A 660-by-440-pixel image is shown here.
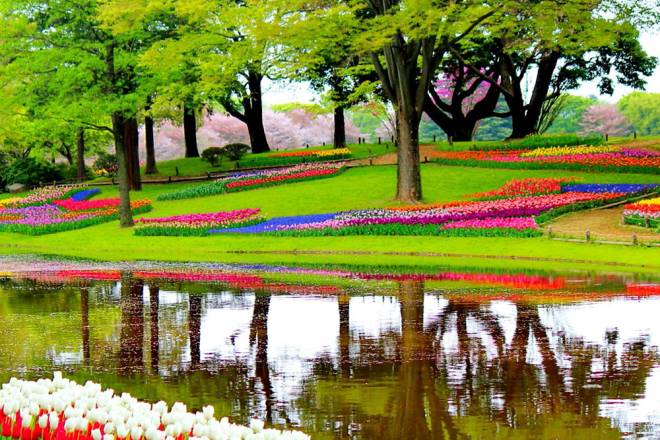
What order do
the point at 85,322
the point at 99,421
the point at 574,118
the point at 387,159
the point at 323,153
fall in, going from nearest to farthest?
the point at 99,421 < the point at 85,322 < the point at 387,159 < the point at 323,153 < the point at 574,118

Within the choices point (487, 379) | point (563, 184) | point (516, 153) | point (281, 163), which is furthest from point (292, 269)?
point (281, 163)

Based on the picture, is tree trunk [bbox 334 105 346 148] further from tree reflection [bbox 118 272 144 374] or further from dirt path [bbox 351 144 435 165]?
tree reflection [bbox 118 272 144 374]

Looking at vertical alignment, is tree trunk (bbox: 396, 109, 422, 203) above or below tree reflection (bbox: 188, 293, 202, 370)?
above

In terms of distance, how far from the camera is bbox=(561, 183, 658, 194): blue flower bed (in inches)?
1345

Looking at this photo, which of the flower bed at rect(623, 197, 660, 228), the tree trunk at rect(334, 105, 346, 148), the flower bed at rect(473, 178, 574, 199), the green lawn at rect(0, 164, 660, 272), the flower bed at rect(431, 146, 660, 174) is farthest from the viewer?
the tree trunk at rect(334, 105, 346, 148)

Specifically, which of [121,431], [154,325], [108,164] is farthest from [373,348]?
[108,164]

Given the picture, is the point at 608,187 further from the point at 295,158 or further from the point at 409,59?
the point at 295,158

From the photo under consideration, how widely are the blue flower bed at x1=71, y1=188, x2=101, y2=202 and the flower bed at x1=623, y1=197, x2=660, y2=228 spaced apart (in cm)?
3118

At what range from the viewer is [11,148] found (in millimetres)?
70250

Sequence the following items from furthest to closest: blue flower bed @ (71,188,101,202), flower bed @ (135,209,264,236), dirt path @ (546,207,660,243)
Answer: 1. blue flower bed @ (71,188,101,202)
2. flower bed @ (135,209,264,236)
3. dirt path @ (546,207,660,243)

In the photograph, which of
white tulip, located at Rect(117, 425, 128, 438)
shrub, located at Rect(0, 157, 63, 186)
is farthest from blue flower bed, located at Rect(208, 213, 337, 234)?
shrub, located at Rect(0, 157, 63, 186)

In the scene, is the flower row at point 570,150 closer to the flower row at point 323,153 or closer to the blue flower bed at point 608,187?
the blue flower bed at point 608,187

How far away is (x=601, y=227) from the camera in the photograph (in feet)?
89.4

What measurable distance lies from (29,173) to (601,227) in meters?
44.2
